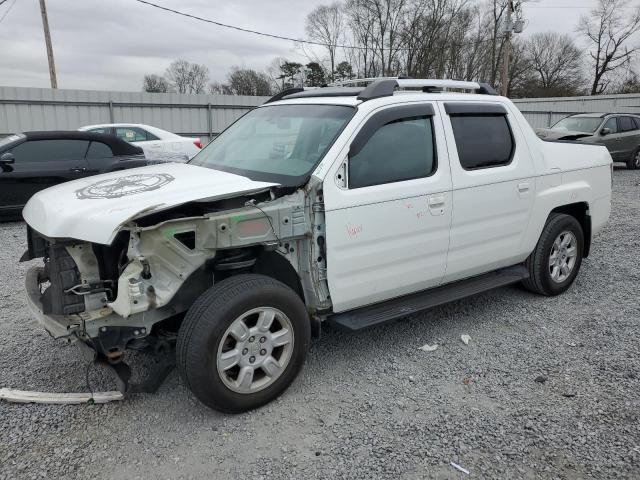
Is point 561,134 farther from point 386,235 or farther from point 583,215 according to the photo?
point 386,235

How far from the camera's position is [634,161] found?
52.9 ft

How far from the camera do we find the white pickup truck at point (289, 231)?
2.95 meters

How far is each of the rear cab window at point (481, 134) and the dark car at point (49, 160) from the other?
6438 millimetres

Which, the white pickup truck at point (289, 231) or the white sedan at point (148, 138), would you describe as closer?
the white pickup truck at point (289, 231)

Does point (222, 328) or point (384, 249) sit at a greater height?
point (384, 249)

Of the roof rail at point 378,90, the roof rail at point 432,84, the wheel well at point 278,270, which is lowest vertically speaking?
the wheel well at point 278,270

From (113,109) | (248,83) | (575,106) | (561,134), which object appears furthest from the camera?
(248,83)

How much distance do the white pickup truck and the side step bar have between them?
0.7 inches

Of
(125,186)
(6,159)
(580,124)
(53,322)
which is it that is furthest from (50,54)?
(53,322)

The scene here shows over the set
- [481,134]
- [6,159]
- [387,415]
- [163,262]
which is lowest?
[387,415]

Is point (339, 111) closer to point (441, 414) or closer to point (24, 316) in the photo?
point (441, 414)

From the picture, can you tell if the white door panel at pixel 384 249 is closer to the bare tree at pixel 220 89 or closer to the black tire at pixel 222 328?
the black tire at pixel 222 328

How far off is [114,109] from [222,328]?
16826 millimetres

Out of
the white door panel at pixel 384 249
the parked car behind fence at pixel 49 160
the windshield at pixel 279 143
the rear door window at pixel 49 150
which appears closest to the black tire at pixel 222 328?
the white door panel at pixel 384 249
